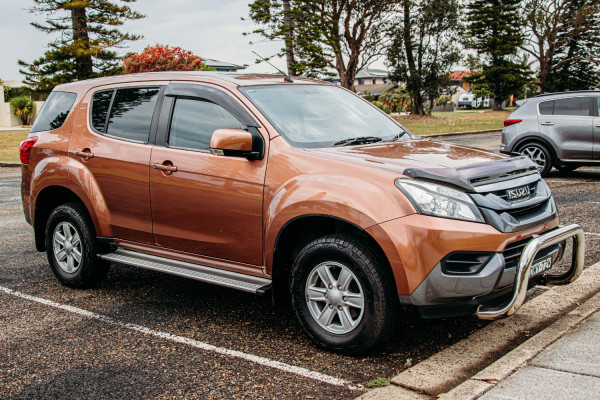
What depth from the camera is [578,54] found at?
50281mm

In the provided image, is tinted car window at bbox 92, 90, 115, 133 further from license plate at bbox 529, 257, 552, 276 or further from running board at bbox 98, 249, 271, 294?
license plate at bbox 529, 257, 552, 276

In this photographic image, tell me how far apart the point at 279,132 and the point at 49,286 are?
3.03 m

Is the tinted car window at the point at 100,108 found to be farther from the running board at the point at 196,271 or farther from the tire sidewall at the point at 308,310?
the tire sidewall at the point at 308,310

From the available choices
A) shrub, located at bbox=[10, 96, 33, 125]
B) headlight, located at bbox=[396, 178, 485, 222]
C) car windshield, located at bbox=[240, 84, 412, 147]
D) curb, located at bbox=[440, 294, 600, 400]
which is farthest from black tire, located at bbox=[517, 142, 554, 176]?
shrub, located at bbox=[10, 96, 33, 125]

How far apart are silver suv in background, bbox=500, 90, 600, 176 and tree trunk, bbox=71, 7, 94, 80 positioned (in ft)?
73.5

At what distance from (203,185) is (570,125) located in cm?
940

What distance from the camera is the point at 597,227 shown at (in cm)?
785

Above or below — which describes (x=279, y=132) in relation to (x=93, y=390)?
above

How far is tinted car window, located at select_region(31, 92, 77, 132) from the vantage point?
6.20m

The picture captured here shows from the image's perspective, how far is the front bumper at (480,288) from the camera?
3818 mm

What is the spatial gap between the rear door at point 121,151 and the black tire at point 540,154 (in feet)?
29.7

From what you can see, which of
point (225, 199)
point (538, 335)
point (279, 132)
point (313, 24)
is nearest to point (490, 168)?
point (538, 335)

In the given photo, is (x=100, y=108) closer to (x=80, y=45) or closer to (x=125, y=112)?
(x=125, y=112)

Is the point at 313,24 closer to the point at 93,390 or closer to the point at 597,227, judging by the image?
A: the point at 597,227
